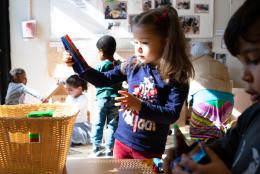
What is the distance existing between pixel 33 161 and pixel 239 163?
20.4 inches

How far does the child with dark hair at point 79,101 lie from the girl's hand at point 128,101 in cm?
205

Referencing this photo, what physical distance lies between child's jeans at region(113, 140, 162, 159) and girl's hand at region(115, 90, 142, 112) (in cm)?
20

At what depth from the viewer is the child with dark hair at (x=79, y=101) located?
10.5ft

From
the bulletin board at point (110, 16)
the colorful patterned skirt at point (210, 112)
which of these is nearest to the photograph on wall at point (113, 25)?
the bulletin board at point (110, 16)

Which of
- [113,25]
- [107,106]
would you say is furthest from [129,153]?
[113,25]

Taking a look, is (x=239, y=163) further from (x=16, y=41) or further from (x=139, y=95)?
(x=16, y=41)

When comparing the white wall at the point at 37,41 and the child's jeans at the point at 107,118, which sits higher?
the white wall at the point at 37,41

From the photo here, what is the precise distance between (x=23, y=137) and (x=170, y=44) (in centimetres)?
59

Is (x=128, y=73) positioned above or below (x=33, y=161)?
above

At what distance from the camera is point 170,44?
4.07 feet

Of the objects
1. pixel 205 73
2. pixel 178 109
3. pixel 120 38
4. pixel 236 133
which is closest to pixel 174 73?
pixel 178 109

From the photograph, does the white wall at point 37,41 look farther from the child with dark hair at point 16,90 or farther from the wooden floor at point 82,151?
the wooden floor at point 82,151

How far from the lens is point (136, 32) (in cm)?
125

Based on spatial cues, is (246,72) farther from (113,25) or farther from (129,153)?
(113,25)
